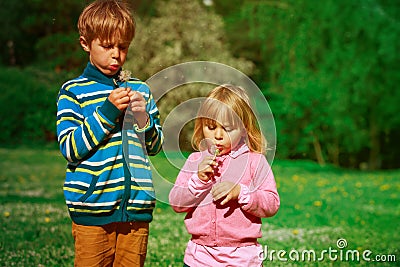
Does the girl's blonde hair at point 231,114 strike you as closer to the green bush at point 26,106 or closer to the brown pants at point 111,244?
the brown pants at point 111,244

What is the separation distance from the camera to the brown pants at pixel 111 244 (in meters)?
2.87

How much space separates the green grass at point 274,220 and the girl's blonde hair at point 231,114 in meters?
0.36

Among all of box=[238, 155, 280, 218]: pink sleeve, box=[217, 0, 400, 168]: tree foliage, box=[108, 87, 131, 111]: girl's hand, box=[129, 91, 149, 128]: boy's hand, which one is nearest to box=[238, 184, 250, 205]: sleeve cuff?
box=[238, 155, 280, 218]: pink sleeve

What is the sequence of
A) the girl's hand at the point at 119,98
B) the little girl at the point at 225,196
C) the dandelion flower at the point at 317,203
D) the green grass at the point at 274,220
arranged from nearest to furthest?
the girl's hand at the point at 119,98, the little girl at the point at 225,196, the green grass at the point at 274,220, the dandelion flower at the point at 317,203

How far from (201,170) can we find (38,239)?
3.40 metres

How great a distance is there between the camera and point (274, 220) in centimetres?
770

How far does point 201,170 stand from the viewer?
114 inches

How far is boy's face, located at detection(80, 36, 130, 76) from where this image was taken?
2.88 metres

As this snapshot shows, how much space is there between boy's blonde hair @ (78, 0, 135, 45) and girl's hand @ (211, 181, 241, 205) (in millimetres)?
779

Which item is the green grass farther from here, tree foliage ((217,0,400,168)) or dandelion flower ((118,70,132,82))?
tree foliage ((217,0,400,168))

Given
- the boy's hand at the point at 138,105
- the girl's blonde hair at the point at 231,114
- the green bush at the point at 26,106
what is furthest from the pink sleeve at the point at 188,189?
the green bush at the point at 26,106

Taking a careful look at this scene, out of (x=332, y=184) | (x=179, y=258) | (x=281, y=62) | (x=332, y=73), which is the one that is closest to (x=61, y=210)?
(x=179, y=258)

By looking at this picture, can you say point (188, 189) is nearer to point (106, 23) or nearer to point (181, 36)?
point (106, 23)

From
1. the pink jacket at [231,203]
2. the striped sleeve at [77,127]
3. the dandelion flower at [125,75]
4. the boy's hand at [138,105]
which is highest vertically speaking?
the dandelion flower at [125,75]
